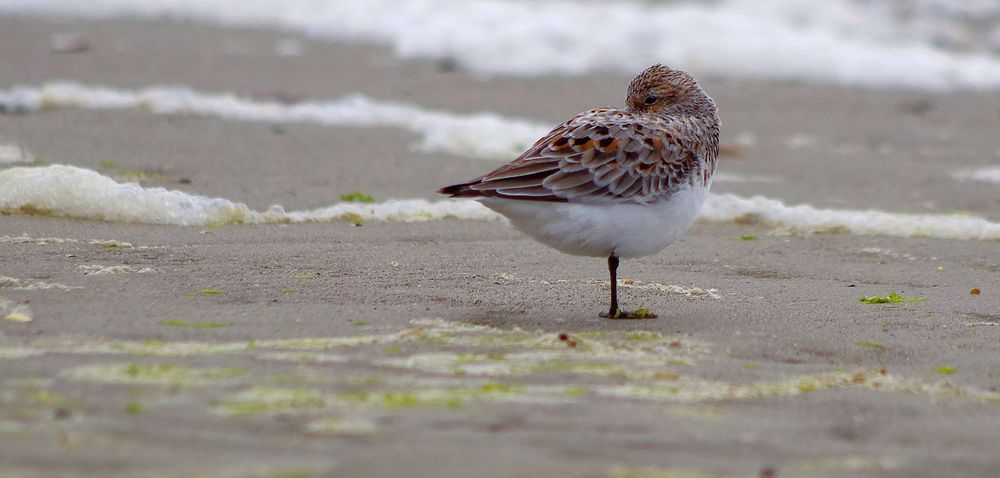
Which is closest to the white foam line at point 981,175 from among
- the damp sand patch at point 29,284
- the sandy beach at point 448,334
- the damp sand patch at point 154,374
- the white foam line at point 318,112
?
the sandy beach at point 448,334

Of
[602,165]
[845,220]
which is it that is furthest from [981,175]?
[602,165]

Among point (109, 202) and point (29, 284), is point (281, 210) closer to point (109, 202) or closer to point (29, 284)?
point (109, 202)

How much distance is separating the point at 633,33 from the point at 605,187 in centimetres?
942

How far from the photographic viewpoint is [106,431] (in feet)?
10.0

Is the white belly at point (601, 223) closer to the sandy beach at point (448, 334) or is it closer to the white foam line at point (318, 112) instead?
the sandy beach at point (448, 334)

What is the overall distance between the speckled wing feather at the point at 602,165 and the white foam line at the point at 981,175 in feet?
12.8

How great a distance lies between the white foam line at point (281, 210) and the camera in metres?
5.85

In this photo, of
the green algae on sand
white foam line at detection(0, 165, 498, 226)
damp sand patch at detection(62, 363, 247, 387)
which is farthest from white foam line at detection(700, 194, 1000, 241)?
damp sand patch at detection(62, 363, 247, 387)

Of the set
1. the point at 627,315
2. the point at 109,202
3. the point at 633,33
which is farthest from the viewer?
the point at 633,33

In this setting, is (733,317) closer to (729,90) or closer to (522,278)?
(522,278)

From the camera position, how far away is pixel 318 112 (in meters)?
9.38

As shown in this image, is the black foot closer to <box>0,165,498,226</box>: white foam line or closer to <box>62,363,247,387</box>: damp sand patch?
<box>62,363,247,387</box>: damp sand patch

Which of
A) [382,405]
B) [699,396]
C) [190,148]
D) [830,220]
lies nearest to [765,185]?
[830,220]

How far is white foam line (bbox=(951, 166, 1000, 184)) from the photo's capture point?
324 inches
